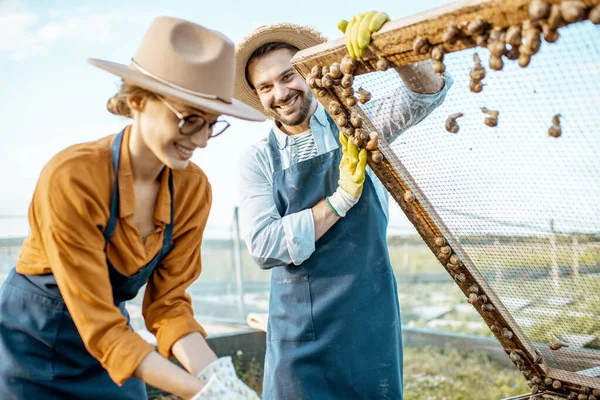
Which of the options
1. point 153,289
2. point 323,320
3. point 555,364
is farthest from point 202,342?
point 555,364

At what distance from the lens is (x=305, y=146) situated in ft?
9.62

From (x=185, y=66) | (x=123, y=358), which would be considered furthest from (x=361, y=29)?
(x=123, y=358)

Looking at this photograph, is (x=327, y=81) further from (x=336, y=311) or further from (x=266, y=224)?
(x=336, y=311)

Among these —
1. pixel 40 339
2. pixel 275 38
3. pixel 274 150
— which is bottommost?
pixel 40 339

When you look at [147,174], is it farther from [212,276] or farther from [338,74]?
[212,276]

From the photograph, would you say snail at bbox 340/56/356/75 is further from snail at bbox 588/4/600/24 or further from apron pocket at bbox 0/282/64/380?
apron pocket at bbox 0/282/64/380

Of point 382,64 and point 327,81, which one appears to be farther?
point 327,81

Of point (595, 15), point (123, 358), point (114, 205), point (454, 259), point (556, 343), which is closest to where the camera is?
point (595, 15)

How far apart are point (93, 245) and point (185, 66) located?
58cm

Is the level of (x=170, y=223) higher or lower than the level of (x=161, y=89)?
lower

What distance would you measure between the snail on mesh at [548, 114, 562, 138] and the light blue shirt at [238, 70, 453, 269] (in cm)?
42

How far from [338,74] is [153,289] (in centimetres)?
97

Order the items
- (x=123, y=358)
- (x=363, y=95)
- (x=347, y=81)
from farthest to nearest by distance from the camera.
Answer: (x=363, y=95), (x=347, y=81), (x=123, y=358)

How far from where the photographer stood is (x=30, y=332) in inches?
77.9
